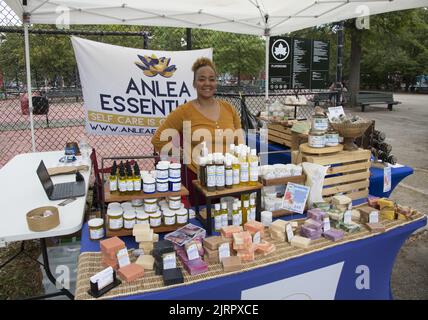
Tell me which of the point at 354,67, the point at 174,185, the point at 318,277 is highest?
the point at 354,67

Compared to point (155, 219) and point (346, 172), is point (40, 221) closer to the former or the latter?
point (155, 219)

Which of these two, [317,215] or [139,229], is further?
[317,215]

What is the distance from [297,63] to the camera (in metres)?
5.40

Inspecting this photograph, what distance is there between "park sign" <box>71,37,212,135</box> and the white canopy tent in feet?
1.18

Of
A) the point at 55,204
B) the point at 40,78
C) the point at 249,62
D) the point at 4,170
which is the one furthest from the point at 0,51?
the point at 55,204

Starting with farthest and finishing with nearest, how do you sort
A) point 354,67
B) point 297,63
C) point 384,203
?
point 354,67, point 297,63, point 384,203

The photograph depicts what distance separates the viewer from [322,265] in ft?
6.18

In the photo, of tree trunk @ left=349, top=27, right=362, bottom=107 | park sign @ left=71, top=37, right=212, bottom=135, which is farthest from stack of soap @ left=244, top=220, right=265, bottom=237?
tree trunk @ left=349, top=27, right=362, bottom=107

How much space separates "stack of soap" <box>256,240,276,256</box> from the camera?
6.05 feet

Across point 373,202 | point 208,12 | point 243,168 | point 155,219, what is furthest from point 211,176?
point 208,12

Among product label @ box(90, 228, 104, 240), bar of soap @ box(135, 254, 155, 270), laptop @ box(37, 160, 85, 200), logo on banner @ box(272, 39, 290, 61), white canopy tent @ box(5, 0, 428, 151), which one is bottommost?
bar of soap @ box(135, 254, 155, 270)

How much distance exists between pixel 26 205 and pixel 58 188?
33cm

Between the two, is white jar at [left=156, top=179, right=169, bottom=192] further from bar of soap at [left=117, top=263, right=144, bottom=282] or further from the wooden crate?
the wooden crate
